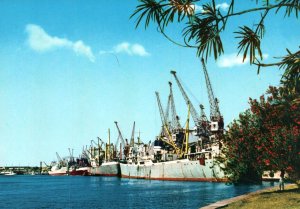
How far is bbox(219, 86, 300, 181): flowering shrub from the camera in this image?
107 feet

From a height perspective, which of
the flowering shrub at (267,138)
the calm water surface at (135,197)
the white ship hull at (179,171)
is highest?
the flowering shrub at (267,138)

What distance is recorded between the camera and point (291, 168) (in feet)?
106

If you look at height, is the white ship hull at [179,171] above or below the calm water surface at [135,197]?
above

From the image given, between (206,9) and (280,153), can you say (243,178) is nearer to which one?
(280,153)

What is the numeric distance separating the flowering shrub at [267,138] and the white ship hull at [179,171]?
5250cm

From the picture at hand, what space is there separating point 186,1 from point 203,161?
106507mm

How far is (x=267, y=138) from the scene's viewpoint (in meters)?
35.9

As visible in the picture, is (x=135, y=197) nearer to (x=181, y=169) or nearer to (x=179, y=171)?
(x=181, y=169)

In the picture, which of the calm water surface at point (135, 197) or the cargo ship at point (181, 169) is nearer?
the calm water surface at point (135, 197)

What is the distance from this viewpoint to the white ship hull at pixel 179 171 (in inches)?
4414

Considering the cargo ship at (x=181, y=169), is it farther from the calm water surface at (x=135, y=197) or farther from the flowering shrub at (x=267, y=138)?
the flowering shrub at (x=267, y=138)

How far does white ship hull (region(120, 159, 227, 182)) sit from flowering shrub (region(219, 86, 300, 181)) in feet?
172

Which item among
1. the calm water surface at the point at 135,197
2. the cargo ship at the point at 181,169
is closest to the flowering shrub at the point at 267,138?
the calm water surface at the point at 135,197

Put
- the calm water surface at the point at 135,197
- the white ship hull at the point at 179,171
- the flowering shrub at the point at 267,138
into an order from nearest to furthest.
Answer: the flowering shrub at the point at 267,138 → the calm water surface at the point at 135,197 → the white ship hull at the point at 179,171
